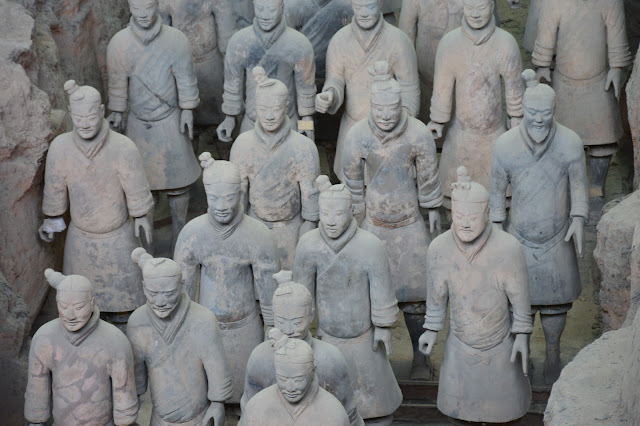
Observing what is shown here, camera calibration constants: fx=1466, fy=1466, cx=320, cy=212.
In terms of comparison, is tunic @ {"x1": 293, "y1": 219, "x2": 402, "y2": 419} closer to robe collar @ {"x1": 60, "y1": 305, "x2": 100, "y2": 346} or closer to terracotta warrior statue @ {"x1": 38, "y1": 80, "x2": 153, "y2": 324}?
robe collar @ {"x1": 60, "y1": 305, "x2": 100, "y2": 346}

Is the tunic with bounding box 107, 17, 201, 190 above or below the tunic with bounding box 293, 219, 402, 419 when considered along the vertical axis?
above

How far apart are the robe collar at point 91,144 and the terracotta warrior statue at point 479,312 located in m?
1.90

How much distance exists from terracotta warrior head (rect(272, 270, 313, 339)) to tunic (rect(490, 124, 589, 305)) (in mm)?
1659

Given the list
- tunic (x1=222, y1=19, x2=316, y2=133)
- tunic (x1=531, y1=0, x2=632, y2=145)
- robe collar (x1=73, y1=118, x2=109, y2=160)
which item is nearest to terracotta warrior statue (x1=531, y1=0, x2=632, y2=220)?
tunic (x1=531, y1=0, x2=632, y2=145)

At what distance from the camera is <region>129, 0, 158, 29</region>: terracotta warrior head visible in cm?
848

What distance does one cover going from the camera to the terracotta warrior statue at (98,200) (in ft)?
24.9

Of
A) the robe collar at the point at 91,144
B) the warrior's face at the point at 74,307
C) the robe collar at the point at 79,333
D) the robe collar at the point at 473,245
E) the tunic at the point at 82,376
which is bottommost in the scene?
the tunic at the point at 82,376

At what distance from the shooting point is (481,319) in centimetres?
677

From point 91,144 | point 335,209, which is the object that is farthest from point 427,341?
point 91,144

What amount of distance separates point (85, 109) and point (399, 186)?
5.43ft

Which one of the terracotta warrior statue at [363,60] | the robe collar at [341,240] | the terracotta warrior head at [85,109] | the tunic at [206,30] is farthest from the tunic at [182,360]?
the tunic at [206,30]

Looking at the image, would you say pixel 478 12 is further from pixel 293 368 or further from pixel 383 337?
pixel 293 368

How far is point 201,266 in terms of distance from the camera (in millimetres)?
7117

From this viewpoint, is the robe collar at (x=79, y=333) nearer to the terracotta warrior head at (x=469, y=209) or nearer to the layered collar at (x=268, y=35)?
the terracotta warrior head at (x=469, y=209)
